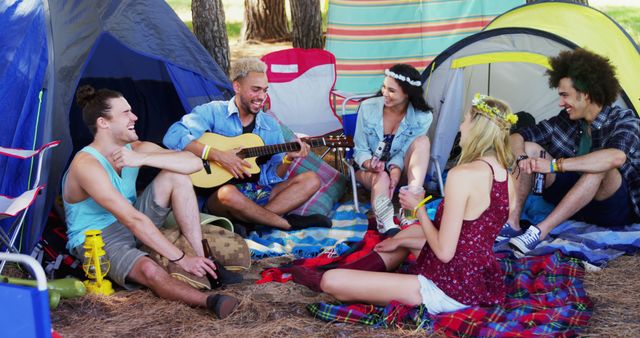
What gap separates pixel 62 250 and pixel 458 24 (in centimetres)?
417

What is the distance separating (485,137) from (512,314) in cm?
76

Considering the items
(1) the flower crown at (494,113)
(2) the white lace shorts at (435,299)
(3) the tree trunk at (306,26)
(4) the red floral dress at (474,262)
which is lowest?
(2) the white lace shorts at (435,299)

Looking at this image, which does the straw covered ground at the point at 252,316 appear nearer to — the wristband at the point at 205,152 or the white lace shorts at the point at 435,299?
the white lace shorts at the point at 435,299

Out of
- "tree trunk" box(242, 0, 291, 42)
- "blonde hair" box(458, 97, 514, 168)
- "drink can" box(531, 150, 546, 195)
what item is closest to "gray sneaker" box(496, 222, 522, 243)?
"drink can" box(531, 150, 546, 195)

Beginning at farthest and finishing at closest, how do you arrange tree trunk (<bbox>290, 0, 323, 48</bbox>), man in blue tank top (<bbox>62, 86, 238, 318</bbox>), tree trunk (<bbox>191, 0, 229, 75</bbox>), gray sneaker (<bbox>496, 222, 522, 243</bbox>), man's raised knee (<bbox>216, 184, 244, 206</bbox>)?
tree trunk (<bbox>290, 0, 323, 48</bbox>) < tree trunk (<bbox>191, 0, 229, 75</bbox>) < man's raised knee (<bbox>216, 184, 244, 206</bbox>) < gray sneaker (<bbox>496, 222, 522, 243</bbox>) < man in blue tank top (<bbox>62, 86, 238, 318</bbox>)

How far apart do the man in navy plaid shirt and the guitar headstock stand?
1.05m

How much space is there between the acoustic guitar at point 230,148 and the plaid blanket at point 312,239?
388 millimetres

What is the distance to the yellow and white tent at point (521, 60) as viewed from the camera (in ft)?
16.3

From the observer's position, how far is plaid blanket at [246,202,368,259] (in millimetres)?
4418

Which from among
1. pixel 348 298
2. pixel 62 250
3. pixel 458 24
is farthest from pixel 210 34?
pixel 348 298

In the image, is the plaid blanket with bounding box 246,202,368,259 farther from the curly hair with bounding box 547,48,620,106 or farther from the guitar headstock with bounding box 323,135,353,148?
the curly hair with bounding box 547,48,620,106

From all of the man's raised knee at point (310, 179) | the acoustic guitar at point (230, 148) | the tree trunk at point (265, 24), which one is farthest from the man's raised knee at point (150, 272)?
the tree trunk at point (265, 24)

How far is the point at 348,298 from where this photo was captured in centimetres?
348

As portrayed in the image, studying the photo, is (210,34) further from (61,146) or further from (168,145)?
(61,146)
